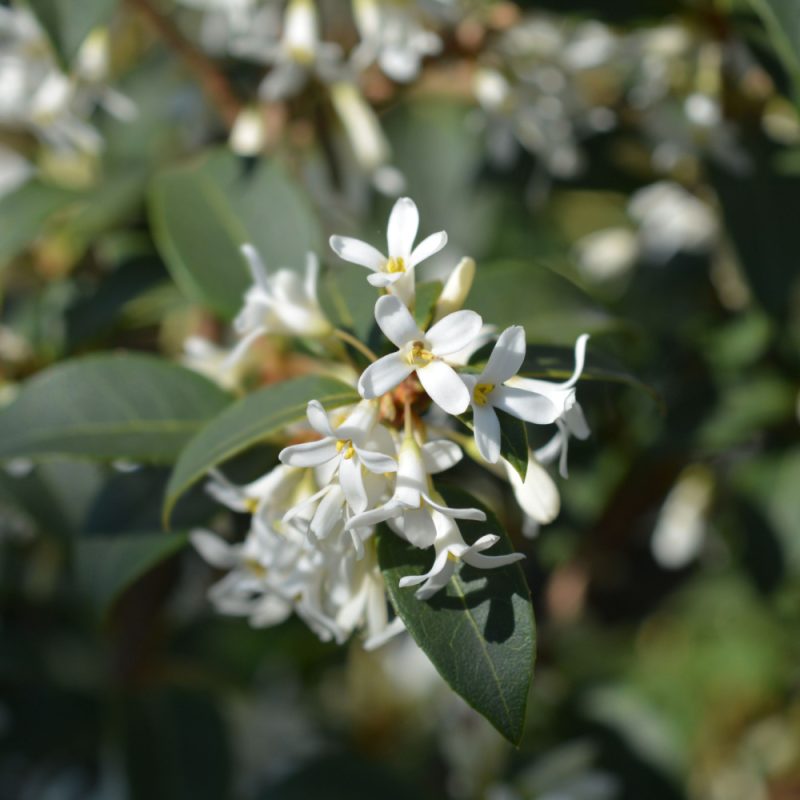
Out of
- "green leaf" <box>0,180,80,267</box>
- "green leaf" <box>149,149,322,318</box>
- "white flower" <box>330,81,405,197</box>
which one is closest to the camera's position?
"green leaf" <box>149,149,322,318</box>

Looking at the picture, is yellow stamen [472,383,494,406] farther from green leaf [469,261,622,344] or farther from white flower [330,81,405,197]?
white flower [330,81,405,197]

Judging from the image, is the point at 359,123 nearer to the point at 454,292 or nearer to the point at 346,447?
the point at 454,292

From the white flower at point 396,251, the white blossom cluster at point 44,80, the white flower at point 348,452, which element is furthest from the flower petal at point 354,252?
the white blossom cluster at point 44,80

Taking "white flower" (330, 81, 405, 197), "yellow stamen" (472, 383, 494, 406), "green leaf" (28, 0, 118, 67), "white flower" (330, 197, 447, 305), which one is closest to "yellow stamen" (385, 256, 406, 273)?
"white flower" (330, 197, 447, 305)

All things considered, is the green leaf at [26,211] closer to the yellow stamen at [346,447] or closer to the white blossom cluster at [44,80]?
→ the white blossom cluster at [44,80]

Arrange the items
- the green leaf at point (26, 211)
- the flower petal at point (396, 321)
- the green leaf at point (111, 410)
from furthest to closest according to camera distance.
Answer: the green leaf at point (26, 211) → the green leaf at point (111, 410) → the flower petal at point (396, 321)

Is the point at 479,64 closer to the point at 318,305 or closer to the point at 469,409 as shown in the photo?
the point at 318,305

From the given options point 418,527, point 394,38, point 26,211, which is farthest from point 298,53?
point 418,527

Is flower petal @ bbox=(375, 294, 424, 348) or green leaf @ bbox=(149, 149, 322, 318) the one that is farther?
green leaf @ bbox=(149, 149, 322, 318)
